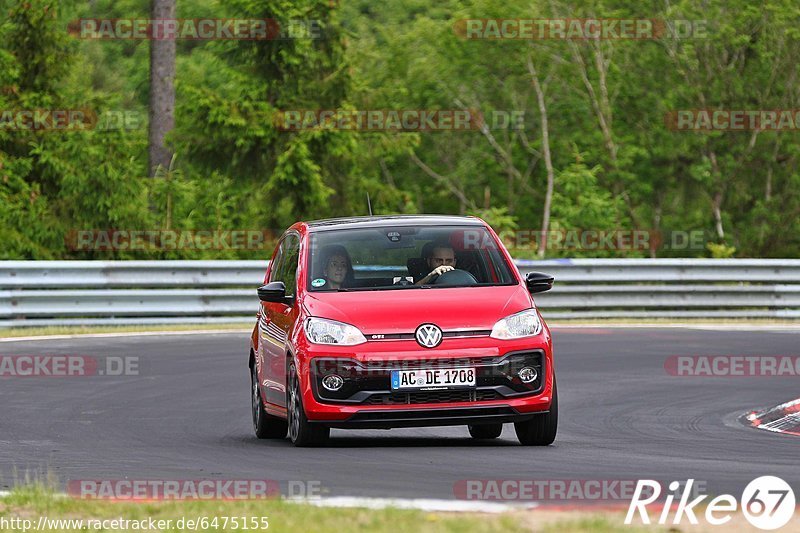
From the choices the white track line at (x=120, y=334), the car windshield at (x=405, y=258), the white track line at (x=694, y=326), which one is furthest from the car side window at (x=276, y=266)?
the white track line at (x=694, y=326)

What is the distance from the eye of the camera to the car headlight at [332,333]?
1120 cm

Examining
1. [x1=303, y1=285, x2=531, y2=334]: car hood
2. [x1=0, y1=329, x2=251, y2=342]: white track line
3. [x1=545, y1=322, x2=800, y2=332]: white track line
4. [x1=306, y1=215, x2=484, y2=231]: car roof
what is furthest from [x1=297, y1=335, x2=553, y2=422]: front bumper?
[x1=545, y1=322, x2=800, y2=332]: white track line

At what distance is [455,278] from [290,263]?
1.49m

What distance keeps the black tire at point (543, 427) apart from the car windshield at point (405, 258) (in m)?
1.07

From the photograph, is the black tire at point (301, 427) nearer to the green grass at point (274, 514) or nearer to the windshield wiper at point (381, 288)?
the windshield wiper at point (381, 288)

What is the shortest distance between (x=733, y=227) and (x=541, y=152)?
824cm

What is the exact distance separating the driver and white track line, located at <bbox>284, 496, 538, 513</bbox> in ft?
13.5

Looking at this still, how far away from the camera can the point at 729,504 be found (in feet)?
26.1

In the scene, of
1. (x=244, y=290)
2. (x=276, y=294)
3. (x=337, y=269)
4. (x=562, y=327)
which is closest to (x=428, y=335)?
(x=337, y=269)

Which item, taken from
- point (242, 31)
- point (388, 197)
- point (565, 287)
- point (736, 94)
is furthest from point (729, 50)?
point (565, 287)

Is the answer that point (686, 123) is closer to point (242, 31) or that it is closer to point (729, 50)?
point (729, 50)

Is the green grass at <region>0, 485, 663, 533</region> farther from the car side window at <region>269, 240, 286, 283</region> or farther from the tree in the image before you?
the tree

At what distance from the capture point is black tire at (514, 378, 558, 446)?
11.4 metres

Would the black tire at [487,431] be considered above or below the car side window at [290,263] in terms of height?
below
